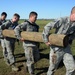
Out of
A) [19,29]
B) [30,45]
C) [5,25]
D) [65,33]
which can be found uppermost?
[5,25]

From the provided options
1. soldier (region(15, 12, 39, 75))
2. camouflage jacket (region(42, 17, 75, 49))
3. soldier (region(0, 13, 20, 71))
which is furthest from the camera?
soldier (region(0, 13, 20, 71))

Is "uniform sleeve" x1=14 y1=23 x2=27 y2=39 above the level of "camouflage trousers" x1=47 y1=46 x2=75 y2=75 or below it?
above

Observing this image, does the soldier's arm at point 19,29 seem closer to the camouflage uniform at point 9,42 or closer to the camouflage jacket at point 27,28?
the camouflage jacket at point 27,28

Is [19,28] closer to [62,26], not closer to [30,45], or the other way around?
[30,45]

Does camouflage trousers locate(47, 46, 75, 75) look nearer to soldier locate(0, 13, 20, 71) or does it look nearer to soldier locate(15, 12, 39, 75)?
soldier locate(15, 12, 39, 75)

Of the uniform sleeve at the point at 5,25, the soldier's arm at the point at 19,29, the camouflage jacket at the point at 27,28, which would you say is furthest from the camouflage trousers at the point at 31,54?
the uniform sleeve at the point at 5,25

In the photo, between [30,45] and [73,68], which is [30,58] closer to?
[30,45]

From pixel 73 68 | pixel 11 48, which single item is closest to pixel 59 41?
pixel 73 68

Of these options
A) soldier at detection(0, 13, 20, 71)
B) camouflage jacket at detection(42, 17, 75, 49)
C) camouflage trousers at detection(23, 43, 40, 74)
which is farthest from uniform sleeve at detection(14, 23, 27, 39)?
camouflage jacket at detection(42, 17, 75, 49)

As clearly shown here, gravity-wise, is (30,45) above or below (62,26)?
below

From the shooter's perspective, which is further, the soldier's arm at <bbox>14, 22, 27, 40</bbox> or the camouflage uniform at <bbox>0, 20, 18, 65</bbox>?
the camouflage uniform at <bbox>0, 20, 18, 65</bbox>

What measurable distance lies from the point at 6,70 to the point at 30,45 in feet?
6.20

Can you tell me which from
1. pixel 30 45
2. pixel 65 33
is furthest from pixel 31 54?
pixel 65 33

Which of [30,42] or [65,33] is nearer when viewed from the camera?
[65,33]
